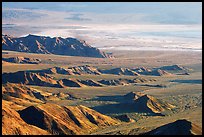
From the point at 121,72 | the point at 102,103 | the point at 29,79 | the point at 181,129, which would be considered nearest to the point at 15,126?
the point at 181,129

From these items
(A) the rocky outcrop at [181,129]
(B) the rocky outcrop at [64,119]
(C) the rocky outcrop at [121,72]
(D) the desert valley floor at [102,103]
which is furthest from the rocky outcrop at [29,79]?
(A) the rocky outcrop at [181,129]

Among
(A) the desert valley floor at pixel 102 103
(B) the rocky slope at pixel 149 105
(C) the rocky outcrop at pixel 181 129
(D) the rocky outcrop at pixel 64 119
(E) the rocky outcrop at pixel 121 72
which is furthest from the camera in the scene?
(E) the rocky outcrop at pixel 121 72

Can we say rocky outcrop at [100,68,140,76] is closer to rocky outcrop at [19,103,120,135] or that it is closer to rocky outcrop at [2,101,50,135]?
rocky outcrop at [19,103,120,135]

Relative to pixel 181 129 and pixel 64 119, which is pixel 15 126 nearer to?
pixel 64 119

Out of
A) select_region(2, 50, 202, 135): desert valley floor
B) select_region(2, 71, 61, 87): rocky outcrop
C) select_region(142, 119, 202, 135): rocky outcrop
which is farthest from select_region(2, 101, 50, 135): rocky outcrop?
select_region(2, 71, 61, 87): rocky outcrop

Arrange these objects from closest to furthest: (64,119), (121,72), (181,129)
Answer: (181,129)
(64,119)
(121,72)

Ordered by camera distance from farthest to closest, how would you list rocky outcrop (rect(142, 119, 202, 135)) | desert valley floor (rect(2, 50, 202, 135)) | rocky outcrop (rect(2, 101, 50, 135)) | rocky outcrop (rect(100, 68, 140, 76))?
1. rocky outcrop (rect(100, 68, 140, 76))
2. desert valley floor (rect(2, 50, 202, 135))
3. rocky outcrop (rect(2, 101, 50, 135))
4. rocky outcrop (rect(142, 119, 202, 135))

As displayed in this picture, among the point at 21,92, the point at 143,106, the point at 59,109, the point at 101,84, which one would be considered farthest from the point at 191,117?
the point at 101,84

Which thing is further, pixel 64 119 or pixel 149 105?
pixel 149 105

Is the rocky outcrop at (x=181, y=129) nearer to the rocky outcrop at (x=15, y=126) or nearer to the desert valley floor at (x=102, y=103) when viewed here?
the desert valley floor at (x=102, y=103)
